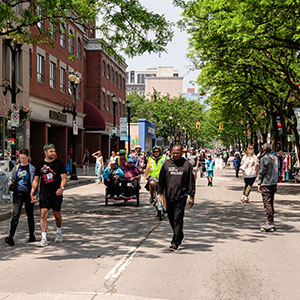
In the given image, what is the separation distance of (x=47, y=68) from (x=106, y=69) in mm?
18661

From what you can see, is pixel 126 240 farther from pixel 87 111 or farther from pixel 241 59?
pixel 87 111

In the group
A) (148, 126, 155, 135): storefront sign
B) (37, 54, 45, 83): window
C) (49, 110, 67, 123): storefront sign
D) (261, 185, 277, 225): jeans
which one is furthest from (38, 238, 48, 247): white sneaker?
(148, 126, 155, 135): storefront sign

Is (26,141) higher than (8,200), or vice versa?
(26,141)

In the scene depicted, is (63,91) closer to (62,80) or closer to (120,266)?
(62,80)

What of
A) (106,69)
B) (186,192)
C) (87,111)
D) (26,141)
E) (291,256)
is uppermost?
(106,69)

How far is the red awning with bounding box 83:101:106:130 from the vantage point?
3970 cm

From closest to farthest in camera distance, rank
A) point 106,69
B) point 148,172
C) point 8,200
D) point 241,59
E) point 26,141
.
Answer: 1. point 148,172
2. point 8,200
3. point 241,59
4. point 26,141
5. point 106,69

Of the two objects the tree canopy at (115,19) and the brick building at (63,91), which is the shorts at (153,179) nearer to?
the tree canopy at (115,19)

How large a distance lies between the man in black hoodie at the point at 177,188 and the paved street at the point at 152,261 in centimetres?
41

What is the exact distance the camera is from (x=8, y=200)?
14.7 metres

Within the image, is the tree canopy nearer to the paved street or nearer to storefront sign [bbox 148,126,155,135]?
the paved street

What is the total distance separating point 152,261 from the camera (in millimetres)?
7184

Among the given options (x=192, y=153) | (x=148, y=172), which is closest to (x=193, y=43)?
(x=192, y=153)

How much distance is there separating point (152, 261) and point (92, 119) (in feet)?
110
